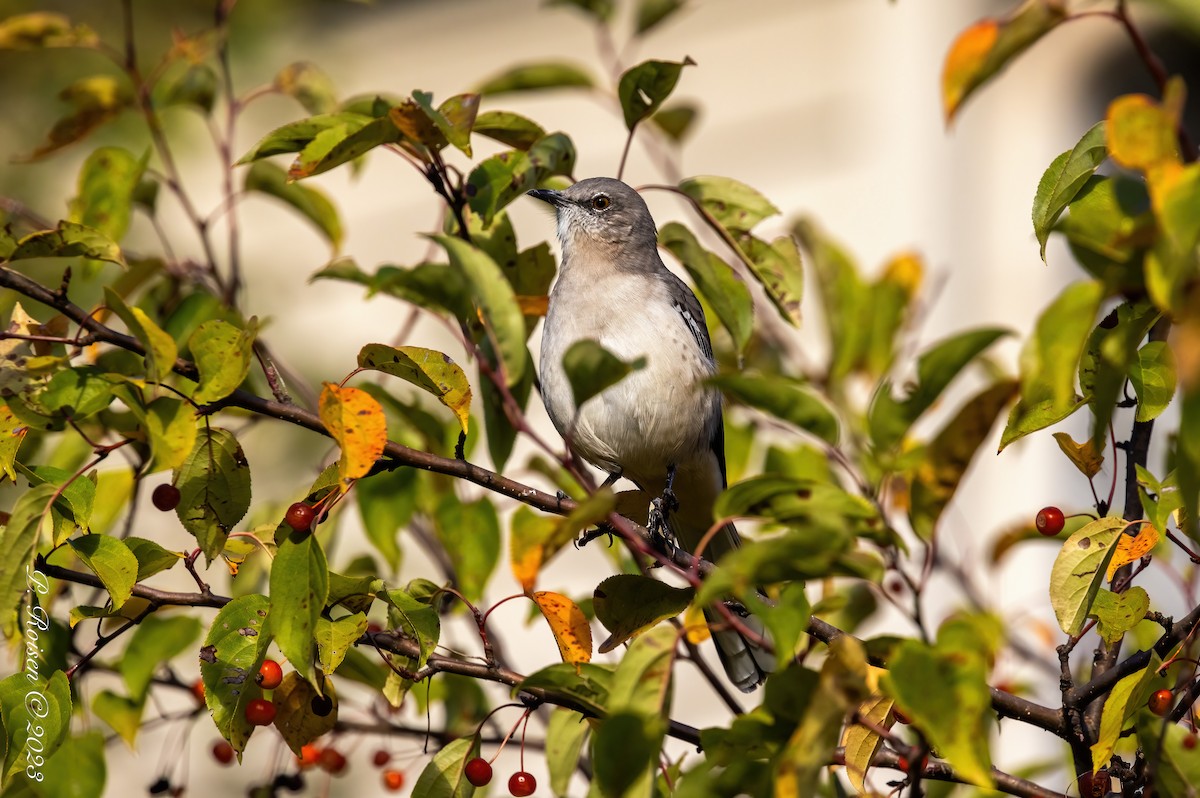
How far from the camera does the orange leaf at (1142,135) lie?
1620 mm

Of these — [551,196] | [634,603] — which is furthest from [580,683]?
[551,196]

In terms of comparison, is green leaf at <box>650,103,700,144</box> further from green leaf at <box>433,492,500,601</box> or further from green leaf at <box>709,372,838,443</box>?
green leaf at <box>709,372,838,443</box>

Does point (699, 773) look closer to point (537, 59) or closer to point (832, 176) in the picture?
point (832, 176)

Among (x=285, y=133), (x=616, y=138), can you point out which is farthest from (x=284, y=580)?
(x=616, y=138)

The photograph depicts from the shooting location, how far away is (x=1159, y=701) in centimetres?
237

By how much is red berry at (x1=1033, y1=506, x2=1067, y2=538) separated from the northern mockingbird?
1222 mm

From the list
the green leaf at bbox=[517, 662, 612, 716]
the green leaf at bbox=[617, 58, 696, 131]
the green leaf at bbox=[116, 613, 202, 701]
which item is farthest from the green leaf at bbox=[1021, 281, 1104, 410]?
the green leaf at bbox=[116, 613, 202, 701]

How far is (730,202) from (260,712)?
1662 millimetres

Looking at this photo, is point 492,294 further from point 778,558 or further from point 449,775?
point 449,775

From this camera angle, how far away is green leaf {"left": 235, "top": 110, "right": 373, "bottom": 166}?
8.82ft

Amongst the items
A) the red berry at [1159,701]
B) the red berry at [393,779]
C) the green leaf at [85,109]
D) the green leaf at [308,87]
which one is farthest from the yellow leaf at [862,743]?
the green leaf at [85,109]

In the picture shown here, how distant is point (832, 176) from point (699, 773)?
753 cm

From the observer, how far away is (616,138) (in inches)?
396

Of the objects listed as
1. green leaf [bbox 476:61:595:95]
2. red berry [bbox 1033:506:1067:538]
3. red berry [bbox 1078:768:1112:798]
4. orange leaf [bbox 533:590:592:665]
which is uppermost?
green leaf [bbox 476:61:595:95]
